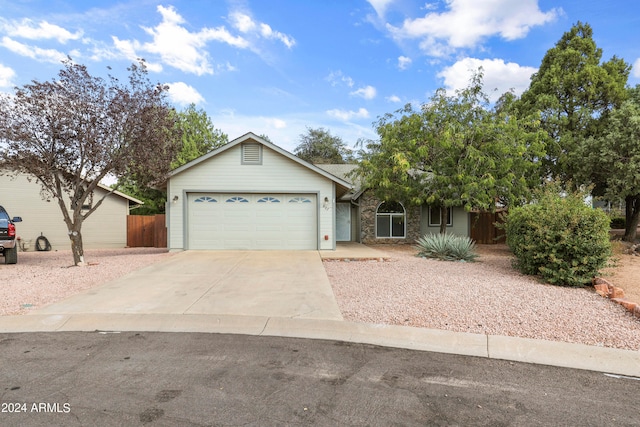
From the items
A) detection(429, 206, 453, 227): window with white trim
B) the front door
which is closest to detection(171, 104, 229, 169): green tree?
the front door

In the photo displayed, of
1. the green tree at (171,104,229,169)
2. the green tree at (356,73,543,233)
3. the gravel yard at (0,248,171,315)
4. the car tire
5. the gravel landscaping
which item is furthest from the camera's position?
the green tree at (171,104,229,169)

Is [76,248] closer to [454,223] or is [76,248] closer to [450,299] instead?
[450,299]

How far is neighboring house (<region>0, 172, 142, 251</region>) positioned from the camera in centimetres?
1728

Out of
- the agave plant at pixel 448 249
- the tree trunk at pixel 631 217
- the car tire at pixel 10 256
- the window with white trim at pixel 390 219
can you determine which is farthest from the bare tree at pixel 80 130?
the tree trunk at pixel 631 217

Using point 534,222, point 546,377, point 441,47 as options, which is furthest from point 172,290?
point 441,47

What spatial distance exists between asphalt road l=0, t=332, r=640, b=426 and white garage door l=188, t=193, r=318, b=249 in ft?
32.1

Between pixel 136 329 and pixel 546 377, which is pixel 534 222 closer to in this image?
pixel 546 377

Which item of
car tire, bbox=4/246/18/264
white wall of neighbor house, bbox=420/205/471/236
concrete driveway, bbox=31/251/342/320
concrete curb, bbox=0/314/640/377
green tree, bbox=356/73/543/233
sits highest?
green tree, bbox=356/73/543/233

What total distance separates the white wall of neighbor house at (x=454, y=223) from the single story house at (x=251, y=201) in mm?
6274

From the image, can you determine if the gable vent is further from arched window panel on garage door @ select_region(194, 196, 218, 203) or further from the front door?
the front door

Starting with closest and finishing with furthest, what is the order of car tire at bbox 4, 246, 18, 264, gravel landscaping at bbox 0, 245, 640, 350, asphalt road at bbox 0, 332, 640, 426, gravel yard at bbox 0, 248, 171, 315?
asphalt road at bbox 0, 332, 640, 426 < gravel landscaping at bbox 0, 245, 640, 350 < gravel yard at bbox 0, 248, 171, 315 < car tire at bbox 4, 246, 18, 264

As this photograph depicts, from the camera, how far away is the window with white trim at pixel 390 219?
18.7m

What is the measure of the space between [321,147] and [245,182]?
2568 cm

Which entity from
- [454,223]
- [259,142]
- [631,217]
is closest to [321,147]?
[454,223]
